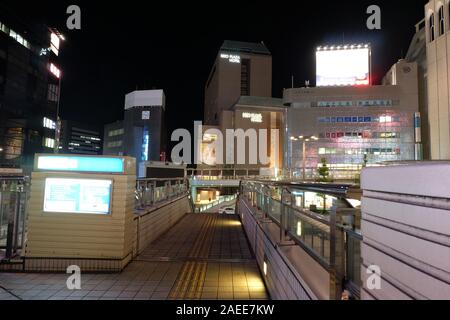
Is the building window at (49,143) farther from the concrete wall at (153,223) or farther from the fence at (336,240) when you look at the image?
the fence at (336,240)

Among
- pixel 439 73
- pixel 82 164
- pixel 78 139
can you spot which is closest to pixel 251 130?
pixel 439 73

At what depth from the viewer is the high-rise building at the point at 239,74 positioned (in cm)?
8750

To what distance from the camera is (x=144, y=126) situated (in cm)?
8119

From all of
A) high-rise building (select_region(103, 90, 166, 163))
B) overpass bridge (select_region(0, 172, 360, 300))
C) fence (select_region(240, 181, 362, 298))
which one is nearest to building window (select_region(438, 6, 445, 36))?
overpass bridge (select_region(0, 172, 360, 300))

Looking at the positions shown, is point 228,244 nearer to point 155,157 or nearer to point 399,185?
point 399,185

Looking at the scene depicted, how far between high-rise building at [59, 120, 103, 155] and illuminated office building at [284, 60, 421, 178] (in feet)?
319

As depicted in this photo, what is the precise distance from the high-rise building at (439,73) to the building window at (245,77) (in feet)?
174

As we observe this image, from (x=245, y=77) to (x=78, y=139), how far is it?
85.5m

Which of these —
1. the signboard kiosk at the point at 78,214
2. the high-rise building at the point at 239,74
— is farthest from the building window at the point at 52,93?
the signboard kiosk at the point at 78,214

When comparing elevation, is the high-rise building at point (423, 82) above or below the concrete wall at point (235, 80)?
below

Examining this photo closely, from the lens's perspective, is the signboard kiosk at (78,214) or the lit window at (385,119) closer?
the signboard kiosk at (78,214)

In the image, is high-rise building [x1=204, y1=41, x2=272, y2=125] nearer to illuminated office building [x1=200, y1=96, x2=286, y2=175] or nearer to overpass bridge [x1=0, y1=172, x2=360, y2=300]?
illuminated office building [x1=200, y1=96, x2=286, y2=175]

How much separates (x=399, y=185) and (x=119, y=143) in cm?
9472

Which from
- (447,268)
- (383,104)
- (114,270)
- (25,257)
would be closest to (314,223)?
(447,268)
